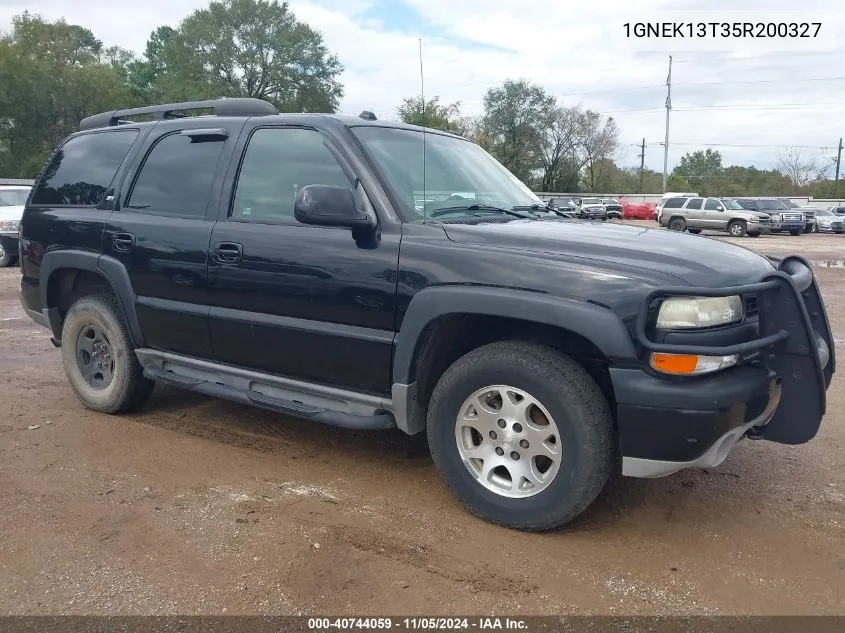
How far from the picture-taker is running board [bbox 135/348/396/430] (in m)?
3.67

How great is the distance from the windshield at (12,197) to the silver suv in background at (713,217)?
970 inches

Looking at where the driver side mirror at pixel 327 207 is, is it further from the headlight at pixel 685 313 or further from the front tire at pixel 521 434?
the headlight at pixel 685 313

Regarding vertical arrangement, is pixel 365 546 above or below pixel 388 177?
below

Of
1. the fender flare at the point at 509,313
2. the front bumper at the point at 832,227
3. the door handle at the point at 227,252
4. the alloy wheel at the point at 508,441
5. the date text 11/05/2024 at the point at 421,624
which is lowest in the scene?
the front bumper at the point at 832,227

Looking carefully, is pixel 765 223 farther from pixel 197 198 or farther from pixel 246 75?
pixel 246 75

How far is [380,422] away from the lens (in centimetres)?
363

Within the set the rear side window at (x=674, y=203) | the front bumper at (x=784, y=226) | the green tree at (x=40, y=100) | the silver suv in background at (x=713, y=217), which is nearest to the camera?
the silver suv in background at (x=713, y=217)

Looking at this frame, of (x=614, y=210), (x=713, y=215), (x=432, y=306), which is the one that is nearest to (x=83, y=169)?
(x=432, y=306)

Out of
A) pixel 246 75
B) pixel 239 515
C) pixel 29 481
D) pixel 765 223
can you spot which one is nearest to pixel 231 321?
pixel 239 515

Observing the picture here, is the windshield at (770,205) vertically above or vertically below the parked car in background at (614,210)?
above

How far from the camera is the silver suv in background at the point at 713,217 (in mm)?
30031

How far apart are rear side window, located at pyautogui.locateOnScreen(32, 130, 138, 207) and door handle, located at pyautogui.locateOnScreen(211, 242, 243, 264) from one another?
127 cm

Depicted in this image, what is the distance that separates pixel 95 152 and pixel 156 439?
6.69 ft

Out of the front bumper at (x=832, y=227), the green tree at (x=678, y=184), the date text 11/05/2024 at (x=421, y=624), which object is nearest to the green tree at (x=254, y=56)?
the front bumper at (x=832, y=227)
